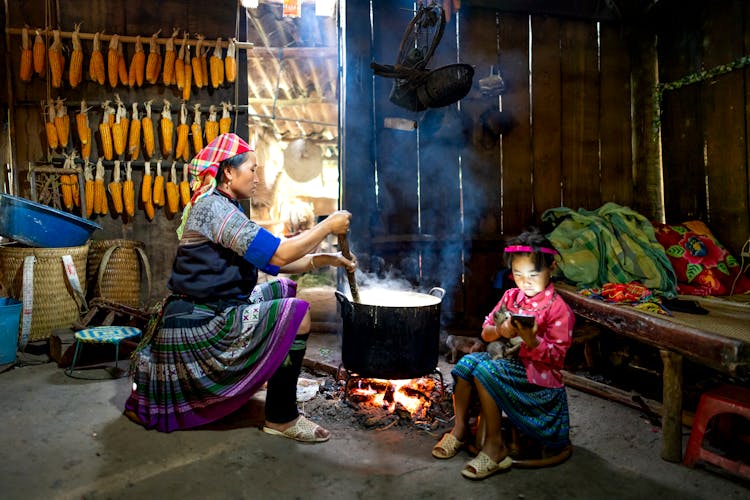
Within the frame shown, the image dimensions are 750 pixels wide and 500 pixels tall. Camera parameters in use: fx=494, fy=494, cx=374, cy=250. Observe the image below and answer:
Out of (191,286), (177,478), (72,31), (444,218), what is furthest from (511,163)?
(72,31)

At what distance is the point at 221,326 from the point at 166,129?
13.4ft

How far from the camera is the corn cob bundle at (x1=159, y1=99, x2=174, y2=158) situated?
6121 mm

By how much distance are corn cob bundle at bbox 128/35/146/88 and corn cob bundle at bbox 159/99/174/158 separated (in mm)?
392

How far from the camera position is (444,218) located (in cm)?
557

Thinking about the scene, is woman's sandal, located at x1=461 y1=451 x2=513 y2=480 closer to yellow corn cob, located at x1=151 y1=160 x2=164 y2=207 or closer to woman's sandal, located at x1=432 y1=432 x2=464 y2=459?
woman's sandal, located at x1=432 y1=432 x2=464 y2=459

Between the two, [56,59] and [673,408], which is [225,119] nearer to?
[56,59]

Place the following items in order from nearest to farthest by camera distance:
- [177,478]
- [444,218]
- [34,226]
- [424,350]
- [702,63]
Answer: [177,478]
[424,350]
[34,226]
[702,63]
[444,218]

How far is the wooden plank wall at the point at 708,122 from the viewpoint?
4758mm

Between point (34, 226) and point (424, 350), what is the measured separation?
4.01 meters

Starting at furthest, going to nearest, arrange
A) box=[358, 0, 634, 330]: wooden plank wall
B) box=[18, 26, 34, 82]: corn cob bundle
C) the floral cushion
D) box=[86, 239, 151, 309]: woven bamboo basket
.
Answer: box=[18, 26, 34, 82]: corn cob bundle
box=[86, 239, 151, 309]: woven bamboo basket
box=[358, 0, 634, 330]: wooden plank wall
the floral cushion

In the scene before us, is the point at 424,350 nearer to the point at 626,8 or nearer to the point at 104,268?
the point at 104,268

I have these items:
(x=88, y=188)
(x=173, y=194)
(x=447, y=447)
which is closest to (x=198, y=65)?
(x=173, y=194)

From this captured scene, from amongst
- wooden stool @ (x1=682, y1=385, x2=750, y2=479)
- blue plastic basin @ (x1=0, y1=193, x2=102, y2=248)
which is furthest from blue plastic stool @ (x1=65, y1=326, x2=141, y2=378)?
wooden stool @ (x1=682, y1=385, x2=750, y2=479)

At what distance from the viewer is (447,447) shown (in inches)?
112
